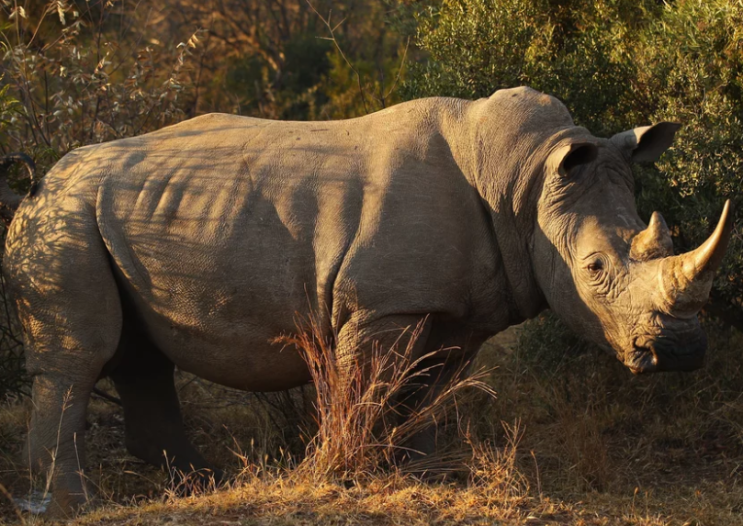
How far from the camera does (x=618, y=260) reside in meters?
4.92

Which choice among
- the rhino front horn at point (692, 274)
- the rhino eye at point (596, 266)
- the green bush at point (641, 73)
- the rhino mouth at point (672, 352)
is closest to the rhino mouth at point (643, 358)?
the rhino mouth at point (672, 352)

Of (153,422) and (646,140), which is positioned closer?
(646,140)

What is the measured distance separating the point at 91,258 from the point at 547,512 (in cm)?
268

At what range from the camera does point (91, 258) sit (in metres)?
5.39

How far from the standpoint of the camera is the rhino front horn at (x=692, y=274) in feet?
14.9

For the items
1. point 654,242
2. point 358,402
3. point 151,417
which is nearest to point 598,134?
point 654,242

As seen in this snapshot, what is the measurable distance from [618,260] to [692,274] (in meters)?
0.40

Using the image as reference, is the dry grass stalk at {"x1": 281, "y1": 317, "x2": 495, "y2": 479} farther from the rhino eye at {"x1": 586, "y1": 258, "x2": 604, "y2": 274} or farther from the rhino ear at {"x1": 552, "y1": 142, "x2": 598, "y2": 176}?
the rhino ear at {"x1": 552, "y1": 142, "x2": 598, "y2": 176}

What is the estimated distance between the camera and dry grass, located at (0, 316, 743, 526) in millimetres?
4637

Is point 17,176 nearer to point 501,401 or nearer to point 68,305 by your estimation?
point 68,305

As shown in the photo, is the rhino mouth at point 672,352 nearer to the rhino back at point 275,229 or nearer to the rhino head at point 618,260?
the rhino head at point 618,260

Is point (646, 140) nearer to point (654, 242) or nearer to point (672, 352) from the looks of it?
point (654, 242)

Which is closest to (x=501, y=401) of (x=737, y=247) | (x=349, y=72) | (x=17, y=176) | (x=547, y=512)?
(x=737, y=247)

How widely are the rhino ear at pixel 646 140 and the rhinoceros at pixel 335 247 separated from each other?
0.01m
